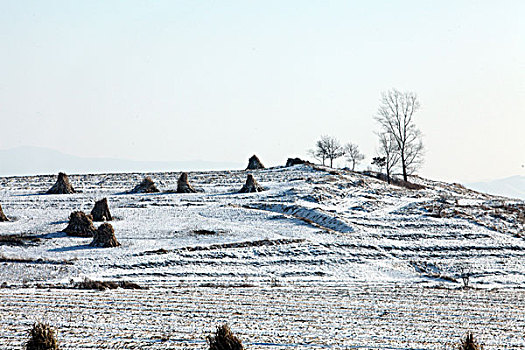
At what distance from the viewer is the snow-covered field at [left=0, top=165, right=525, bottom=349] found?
1762cm

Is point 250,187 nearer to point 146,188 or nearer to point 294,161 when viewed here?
point 146,188

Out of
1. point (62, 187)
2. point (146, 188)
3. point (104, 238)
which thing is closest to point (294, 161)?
point (146, 188)

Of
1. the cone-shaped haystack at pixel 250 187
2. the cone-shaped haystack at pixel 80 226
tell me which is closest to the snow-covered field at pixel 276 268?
the cone-shaped haystack at pixel 80 226

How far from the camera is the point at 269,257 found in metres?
31.8

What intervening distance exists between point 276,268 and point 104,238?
9063 millimetres

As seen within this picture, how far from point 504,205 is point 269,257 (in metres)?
27.2

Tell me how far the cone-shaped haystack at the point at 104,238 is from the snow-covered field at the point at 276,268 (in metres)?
0.64

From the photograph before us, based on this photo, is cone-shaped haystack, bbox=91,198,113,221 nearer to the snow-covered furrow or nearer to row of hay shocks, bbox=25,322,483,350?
the snow-covered furrow

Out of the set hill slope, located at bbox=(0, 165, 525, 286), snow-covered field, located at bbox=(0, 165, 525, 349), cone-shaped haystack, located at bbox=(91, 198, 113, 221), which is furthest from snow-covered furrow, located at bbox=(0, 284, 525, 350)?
cone-shaped haystack, located at bbox=(91, 198, 113, 221)

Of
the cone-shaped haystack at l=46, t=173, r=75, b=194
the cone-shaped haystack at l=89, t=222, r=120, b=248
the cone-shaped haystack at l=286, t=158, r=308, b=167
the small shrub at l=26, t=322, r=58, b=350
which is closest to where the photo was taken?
the small shrub at l=26, t=322, r=58, b=350

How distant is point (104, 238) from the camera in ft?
106

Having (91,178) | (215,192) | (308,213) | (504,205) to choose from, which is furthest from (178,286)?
(91,178)

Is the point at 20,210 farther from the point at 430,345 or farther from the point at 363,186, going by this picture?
the point at 430,345

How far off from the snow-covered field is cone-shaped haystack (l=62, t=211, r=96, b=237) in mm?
835
